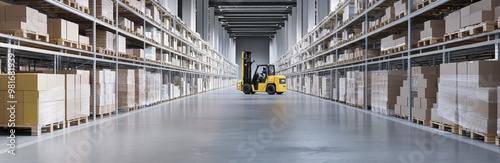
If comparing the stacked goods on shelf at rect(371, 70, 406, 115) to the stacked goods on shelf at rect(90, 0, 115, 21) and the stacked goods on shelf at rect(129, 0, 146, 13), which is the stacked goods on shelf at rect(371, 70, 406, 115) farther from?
the stacked goods on shelf at rect(129, 0, 146, 13)

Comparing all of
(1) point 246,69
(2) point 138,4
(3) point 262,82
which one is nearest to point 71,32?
(2) point 138,4

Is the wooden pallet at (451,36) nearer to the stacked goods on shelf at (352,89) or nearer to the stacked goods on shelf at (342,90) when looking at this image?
the stacked goods on shelf at (352,89)

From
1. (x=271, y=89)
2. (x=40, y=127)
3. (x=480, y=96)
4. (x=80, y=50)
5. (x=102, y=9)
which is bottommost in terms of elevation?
(x=40, y=127)

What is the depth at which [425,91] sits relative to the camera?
24.4 feet

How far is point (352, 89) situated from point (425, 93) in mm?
5520

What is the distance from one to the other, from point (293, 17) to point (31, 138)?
1270 inches

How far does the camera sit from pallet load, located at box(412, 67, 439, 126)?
739 cm

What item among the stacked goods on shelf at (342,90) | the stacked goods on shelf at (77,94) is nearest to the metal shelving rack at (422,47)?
the stacked goods on shelf at (342,90)

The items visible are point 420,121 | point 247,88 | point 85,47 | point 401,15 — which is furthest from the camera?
point 247,88

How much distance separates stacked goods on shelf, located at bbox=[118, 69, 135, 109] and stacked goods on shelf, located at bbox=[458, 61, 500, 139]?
771cm

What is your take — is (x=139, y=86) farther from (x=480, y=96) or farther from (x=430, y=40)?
(x=480, y=96)

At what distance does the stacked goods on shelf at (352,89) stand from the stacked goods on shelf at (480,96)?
6679mm

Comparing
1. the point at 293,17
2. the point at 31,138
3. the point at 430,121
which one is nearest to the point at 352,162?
the point at 430,121

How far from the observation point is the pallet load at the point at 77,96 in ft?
23.8
